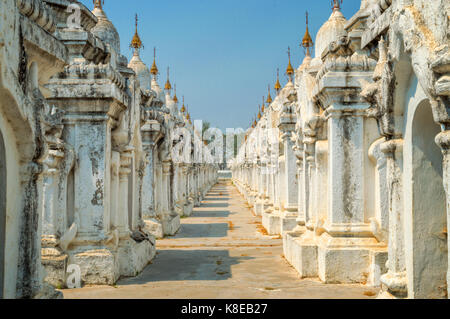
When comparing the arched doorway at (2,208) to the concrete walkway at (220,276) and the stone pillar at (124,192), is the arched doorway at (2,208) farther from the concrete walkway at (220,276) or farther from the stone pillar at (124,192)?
the stone pillar at (124,192)

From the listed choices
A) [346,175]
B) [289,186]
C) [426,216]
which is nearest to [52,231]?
[346,175]

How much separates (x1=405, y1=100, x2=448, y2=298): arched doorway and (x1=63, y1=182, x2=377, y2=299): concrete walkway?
8.11 feet

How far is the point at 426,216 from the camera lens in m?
4.11

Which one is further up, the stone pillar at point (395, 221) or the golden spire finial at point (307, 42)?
the golden spire finial at point (307, 42)

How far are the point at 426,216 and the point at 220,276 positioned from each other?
456cm

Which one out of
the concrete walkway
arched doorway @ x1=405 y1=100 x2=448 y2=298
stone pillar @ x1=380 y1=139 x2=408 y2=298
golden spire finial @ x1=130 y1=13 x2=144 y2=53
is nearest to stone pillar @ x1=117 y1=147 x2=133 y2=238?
the concrete walkway

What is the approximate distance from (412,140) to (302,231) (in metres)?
5.65

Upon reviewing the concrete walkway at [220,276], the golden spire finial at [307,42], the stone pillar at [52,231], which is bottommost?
the concrete walkway at [220,276]

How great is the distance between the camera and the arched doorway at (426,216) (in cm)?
407

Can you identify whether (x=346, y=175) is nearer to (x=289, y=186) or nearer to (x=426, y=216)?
(x=426, y=216)

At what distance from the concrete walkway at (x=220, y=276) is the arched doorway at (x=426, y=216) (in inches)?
97.3

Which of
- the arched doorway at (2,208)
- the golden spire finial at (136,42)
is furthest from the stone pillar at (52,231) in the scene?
the golden spire finial at (136,42)

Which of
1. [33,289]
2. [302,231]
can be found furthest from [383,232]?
[33,289]

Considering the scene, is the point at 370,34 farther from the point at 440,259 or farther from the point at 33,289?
the point at 33,289
